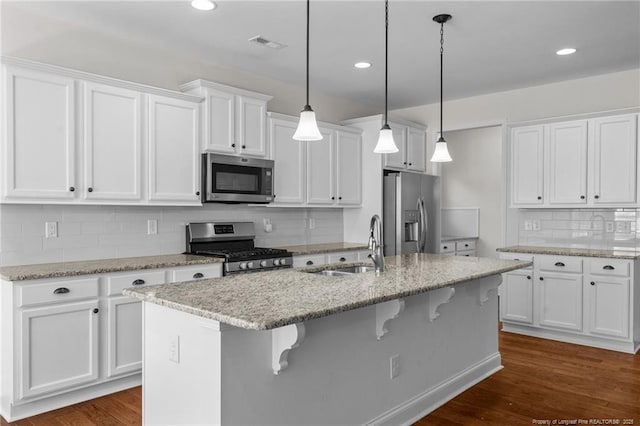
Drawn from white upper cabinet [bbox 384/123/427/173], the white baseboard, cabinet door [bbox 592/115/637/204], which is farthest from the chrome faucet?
cabinet door [bbox 592/115/637/204]

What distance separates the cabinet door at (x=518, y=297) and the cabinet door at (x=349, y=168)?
183cm

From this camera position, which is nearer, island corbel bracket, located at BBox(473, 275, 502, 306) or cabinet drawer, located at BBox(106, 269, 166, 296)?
cabinet drawer, located at BBox(106, 269, 166, 296)

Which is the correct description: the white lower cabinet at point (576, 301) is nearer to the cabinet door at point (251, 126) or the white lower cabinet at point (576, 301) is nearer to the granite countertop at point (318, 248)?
the granite countertop at point (318, 248)

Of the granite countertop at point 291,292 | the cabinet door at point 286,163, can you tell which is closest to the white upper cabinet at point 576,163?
the granite countertop at point 291,292

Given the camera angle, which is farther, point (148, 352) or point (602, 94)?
point (602, 94)

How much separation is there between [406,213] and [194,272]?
8.73ft

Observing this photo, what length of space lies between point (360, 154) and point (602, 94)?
8.31 feet

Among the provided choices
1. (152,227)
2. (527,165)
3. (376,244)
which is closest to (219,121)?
(152,227)

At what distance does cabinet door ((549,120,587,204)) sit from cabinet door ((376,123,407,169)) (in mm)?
1596

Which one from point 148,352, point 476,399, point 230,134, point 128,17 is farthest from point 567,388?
point 128,17

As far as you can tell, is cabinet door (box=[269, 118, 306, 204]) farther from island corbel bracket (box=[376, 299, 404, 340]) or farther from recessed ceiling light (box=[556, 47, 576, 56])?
recessed ceiling light (box=[556, 47, 576, 56])

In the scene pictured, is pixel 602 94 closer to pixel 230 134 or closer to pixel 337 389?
pixel 230 134

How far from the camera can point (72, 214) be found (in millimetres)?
3420

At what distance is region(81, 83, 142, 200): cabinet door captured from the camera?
3.23 m
